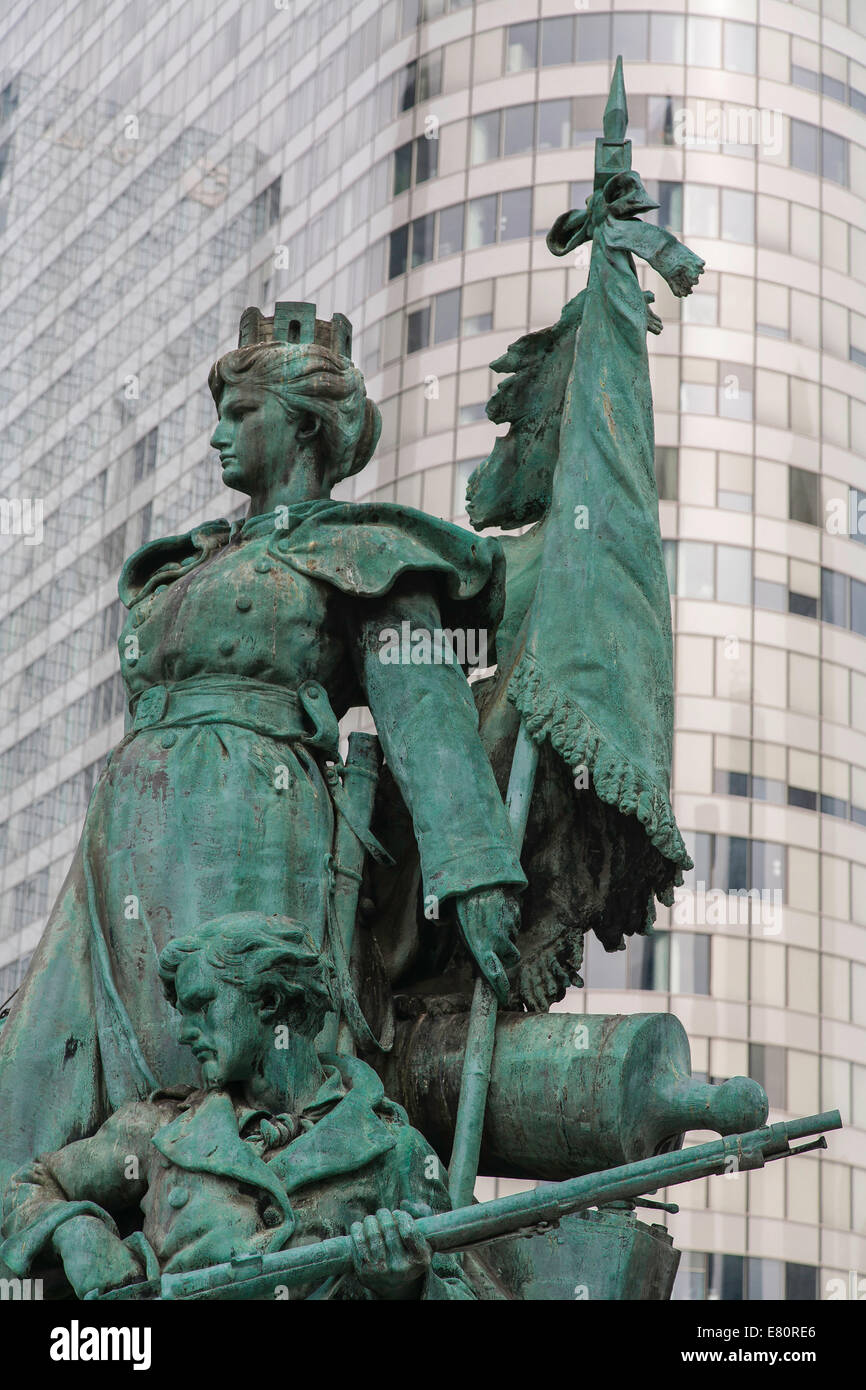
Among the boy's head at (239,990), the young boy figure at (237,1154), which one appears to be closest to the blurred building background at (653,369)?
the young boy figure at (237,1154)

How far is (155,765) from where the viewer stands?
9188 mm

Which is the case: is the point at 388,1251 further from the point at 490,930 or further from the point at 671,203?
the point at 671,203

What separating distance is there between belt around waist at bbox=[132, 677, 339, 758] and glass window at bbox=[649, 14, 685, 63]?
165ft

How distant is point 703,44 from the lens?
190 ft

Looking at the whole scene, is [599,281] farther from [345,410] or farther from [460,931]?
[460,931]

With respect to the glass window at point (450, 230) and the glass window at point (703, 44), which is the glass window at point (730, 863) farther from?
the glass window at point (703, 44)

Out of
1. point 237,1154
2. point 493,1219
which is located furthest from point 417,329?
point 493,1219

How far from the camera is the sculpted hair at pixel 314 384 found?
9.96 metres

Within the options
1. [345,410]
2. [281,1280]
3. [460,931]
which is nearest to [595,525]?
[345,410]

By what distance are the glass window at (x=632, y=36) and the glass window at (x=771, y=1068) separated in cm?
2108

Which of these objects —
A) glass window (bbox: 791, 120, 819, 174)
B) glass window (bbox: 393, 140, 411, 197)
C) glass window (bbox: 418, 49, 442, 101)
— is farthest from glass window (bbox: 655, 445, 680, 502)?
glass window (bbox: 418, 49, 442, 101)

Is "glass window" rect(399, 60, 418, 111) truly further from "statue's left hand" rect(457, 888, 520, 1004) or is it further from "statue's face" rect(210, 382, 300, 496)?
"statue's left hand" rect(457, 888, 520, 1004)

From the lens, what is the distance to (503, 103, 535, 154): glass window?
55.7 m

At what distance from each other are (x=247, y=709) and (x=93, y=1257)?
6.82ft
